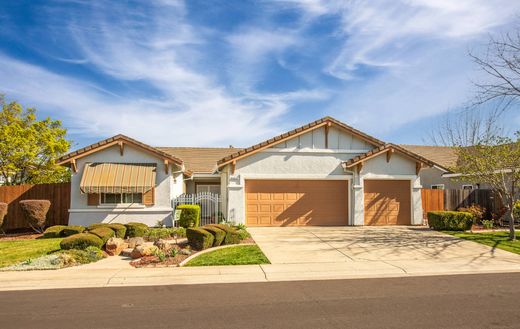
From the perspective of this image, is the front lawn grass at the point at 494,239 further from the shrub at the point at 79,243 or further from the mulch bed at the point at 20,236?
the mulch bed at the point at 20,236

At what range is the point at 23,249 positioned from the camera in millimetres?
12961

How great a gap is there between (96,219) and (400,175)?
15.1 meters

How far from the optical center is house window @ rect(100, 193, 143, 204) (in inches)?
699

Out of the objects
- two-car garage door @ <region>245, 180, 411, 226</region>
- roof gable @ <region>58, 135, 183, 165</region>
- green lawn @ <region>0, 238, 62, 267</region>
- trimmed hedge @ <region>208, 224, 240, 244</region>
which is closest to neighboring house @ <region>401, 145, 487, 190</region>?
two-car garage door @ <region>245, 180, 411, 226</region>

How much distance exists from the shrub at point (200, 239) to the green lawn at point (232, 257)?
0.44 m

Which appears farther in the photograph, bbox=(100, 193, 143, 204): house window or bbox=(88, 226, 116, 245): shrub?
bbox=(100, 193, 143, 204): house window

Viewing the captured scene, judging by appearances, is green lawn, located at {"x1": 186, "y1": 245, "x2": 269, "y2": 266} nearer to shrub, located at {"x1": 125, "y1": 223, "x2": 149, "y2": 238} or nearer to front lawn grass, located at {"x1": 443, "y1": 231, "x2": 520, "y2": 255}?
shrub, located at {"x1": 125, "y1": 223, "x2": 149, "y2": 238}

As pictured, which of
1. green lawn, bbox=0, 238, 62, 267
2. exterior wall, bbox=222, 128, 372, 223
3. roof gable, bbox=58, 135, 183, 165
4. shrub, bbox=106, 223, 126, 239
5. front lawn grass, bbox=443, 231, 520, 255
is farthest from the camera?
exterior wall, bbox=222, 128, 372, 223

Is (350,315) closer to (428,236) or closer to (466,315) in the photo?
(466,315)

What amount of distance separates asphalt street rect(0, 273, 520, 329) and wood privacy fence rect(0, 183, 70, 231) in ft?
35.5

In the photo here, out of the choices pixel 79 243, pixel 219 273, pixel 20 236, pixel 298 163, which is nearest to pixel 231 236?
pixel 219 273

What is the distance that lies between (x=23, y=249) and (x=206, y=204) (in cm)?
868

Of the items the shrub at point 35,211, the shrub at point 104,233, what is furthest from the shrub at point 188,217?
the shrub at point 35,211

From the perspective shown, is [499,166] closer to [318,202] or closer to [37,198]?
[318,202]
